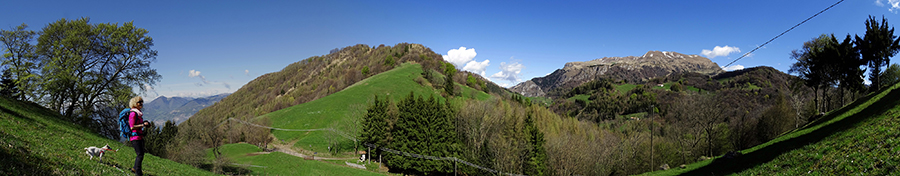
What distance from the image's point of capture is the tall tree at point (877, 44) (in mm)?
34969

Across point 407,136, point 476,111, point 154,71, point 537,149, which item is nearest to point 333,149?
point 407,136

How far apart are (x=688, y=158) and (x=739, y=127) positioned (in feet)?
43.7

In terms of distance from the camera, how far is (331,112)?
72.1 m

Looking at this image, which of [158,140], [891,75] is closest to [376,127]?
[158,140]

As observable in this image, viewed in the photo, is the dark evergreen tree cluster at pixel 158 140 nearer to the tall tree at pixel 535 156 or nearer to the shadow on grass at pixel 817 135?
the tall tree at pixel 535 156

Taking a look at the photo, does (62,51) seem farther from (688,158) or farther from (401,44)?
(401,44)

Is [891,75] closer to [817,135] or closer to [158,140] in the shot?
[817,135]

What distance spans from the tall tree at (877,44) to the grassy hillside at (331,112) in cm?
5357

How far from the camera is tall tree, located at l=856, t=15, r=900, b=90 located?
115 feet

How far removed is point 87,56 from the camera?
2711 cm

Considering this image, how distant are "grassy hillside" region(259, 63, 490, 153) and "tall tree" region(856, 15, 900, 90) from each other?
5357 centimetres

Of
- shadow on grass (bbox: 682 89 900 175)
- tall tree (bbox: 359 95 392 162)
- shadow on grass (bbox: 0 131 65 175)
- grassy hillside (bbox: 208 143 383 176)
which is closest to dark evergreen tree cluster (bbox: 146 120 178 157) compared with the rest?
grassy hillside (bbox: 208 143 383 176)

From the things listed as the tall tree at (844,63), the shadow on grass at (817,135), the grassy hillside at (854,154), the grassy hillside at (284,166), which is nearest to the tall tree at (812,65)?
the tall tree at (844,63)

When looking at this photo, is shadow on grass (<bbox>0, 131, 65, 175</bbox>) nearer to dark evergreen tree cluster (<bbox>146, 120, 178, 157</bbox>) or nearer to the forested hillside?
the forested hillside
